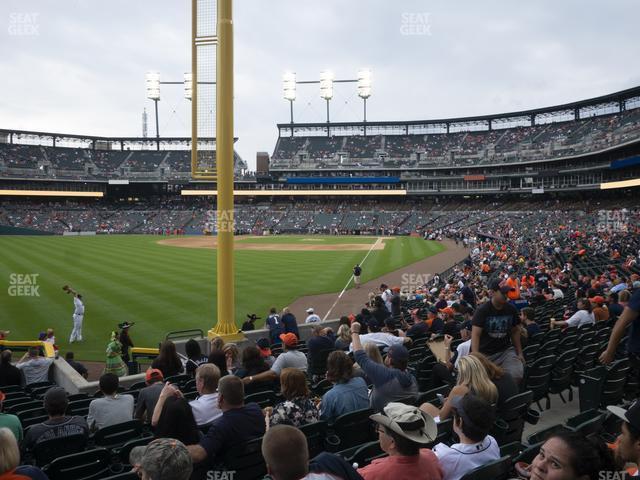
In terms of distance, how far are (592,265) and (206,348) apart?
19.8m

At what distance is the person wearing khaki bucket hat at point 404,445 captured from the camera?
2953 millimetres

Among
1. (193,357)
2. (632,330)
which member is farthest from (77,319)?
(632,330)

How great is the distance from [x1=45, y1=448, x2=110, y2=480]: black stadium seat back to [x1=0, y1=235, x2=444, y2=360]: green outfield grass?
33.7ft

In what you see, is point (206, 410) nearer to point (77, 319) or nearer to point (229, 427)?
point (229, 427)

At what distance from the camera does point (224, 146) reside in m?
9.90

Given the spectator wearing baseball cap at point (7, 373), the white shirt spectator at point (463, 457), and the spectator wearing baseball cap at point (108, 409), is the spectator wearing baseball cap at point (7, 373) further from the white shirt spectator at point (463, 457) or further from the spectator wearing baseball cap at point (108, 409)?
the white shirt spectator at point (463, 457)

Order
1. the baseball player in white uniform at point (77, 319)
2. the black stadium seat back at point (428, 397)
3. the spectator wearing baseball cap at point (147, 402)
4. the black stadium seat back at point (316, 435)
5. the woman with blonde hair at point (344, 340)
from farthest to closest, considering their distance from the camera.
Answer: the baseball player in white uniform at point (77, 319)
the woman with blonde hair at point (344, 340)
the spectator wearing baseball cap at point (147, 402)
the black stadium seat back at point (428, 397)
the black stadium seat back at point (316, 435)

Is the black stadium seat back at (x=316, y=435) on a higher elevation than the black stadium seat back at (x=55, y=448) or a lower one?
higher

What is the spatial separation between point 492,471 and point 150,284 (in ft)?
76.0


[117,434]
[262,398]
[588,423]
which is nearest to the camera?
[588,423]

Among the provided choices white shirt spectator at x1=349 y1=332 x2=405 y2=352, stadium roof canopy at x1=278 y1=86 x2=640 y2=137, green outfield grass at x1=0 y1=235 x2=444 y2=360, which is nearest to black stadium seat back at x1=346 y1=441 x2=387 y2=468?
white shirt spectator at x1=349 y1=332 x2=405 y2=352

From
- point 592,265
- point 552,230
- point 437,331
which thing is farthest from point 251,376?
point 552,230

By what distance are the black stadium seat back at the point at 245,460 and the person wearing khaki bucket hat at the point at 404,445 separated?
1.39m

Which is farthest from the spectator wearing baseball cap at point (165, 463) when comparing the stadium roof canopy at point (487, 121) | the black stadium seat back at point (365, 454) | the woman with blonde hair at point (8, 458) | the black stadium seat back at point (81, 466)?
the stadium roof canopy at point (487, 121)
